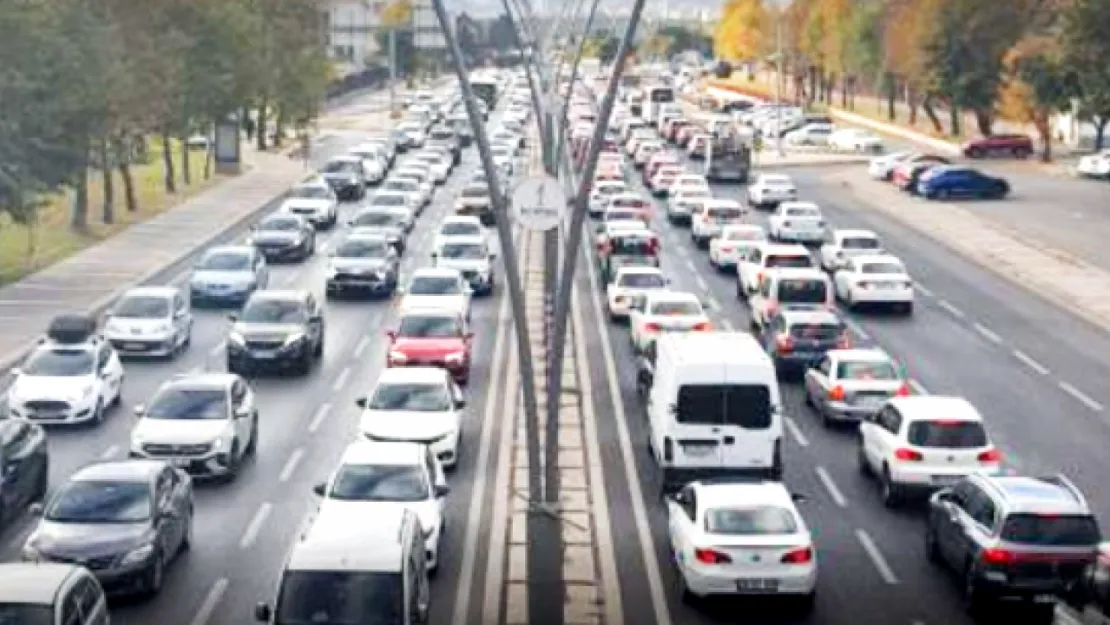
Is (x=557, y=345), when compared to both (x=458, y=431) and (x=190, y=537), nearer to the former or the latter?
(x=190, y=537)

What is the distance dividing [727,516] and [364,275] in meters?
27.9

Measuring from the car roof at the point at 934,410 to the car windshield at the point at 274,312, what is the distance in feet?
47.5

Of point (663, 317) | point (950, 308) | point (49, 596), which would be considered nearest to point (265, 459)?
point (663, 317)

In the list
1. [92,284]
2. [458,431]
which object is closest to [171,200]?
[92,284]

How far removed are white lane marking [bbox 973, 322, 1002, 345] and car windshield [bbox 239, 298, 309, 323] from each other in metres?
14.7

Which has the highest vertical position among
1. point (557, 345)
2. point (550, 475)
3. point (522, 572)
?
point (557, 345)

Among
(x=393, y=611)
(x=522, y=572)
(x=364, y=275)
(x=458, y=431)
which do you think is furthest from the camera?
(x=364, y=275)

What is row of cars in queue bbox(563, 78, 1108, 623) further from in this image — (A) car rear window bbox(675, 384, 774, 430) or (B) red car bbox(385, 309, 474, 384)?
(B) red car bbox(385, 309, 474, 384)

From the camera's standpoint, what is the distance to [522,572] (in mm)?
23672

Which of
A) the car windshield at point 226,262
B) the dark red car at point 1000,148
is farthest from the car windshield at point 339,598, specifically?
the dark red car at point 1000,148

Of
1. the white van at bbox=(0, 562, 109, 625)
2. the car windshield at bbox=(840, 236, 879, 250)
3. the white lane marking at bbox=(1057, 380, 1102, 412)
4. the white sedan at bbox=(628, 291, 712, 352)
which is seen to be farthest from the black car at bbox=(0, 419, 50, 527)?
the car windshield at bbox=(840, 236, 879, 250)

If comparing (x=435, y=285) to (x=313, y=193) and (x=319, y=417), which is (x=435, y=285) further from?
Answer: (x=313, y=193)

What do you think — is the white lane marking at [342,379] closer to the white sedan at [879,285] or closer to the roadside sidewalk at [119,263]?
the roadside sidewalk at [119,263]

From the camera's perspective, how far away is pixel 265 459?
3058 cm
